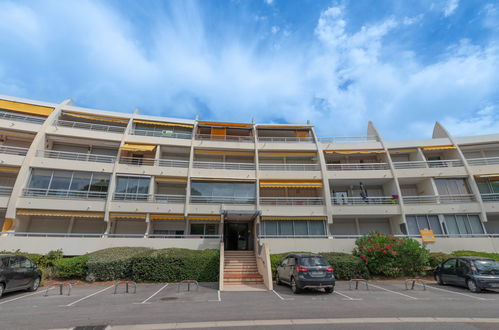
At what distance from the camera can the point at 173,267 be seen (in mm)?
13859

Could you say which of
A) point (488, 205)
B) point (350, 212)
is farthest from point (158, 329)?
point (488, 205)

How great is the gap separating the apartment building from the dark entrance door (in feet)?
0.30

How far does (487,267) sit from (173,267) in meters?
16.0

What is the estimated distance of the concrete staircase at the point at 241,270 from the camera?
44.9 ft

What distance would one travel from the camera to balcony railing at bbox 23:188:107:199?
60.1 feet

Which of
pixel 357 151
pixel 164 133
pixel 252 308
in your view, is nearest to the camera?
pixel 252 308

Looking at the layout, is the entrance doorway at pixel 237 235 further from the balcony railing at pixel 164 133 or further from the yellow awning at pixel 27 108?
the yellow awning at pixel 27 108

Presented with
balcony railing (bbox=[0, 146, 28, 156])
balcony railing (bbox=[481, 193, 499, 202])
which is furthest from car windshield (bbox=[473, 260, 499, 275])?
balcony railing (bbox=[0, 146, 28, 156])

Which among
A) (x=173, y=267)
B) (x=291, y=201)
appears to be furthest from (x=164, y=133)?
(x=291, y=201)

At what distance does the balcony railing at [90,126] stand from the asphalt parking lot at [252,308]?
599 inches

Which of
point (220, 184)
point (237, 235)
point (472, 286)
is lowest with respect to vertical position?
point (472, 286)

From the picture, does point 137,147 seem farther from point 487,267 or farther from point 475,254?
point 475,254

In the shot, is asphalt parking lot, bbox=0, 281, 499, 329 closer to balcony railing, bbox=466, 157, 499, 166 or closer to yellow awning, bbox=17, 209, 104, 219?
yellow awning, bbox=17, 209, 104, 219

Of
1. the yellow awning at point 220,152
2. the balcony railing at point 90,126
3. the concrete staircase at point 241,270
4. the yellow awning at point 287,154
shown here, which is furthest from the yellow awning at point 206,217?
→ the balcony railing at point 90,126
